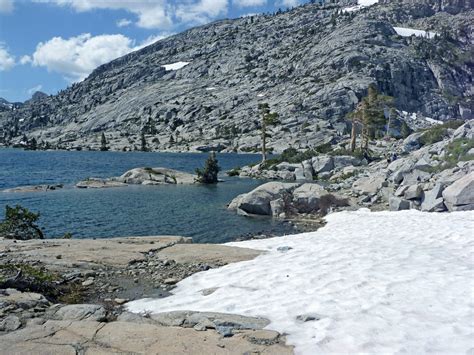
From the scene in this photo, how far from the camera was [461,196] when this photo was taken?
2131 centimetres

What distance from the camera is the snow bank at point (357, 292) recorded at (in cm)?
770

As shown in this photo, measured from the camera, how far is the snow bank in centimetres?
770

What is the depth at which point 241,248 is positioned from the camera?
16.5m

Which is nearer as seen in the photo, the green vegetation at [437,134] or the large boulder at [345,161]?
the green vegetation at [437,134]

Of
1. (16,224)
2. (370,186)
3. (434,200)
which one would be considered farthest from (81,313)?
(370,186)

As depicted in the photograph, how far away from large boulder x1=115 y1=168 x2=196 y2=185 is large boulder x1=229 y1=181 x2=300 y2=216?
79.1 ft

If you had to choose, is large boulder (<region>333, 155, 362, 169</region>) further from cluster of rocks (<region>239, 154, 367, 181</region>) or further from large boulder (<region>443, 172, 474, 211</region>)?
large boulder (<region>443, 172, 474, 211</region>)

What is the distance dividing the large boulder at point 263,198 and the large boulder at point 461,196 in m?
11.7

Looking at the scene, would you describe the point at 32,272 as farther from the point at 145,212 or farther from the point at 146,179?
the point at 146,179

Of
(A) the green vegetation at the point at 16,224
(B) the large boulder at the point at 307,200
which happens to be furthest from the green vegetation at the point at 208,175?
(A) the green vegetation at the point at 16,224

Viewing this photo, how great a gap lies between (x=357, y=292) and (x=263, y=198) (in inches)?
811

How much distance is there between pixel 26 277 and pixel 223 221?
1787 centimetres

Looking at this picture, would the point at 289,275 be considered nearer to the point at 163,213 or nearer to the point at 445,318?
the point at 445,318

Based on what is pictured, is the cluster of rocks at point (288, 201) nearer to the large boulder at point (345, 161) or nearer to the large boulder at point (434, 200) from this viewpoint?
the large boulder at point (434, 200)
